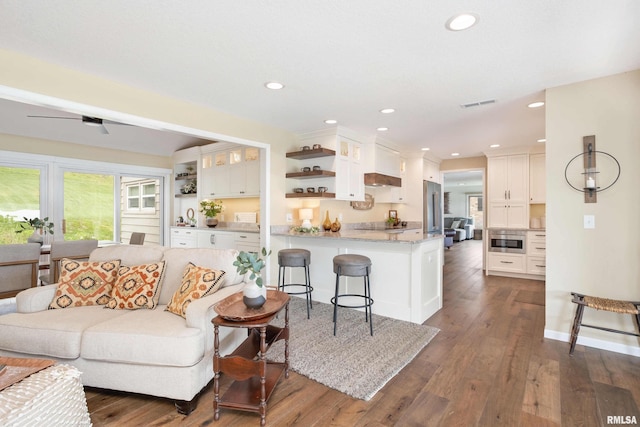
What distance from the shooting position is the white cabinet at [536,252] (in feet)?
17.8

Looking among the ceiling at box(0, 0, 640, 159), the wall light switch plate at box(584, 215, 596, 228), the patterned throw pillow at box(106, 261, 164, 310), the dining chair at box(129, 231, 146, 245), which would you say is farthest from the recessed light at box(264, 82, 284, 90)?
the dining chair at box(129, 231, 146, 245)

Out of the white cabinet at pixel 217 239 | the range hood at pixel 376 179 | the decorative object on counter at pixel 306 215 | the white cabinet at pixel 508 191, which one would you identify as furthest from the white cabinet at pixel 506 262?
the white cabinet at pixel 217 239

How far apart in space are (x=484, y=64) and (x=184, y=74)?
8.32 ft

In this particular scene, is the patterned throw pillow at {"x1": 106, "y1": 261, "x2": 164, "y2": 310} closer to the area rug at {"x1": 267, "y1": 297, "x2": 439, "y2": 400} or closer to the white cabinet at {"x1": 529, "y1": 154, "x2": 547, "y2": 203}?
the area rug at {"x1": 267, "y1": 297, "x2": 439, "y2": 400}

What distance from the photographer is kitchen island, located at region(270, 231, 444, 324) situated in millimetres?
3344

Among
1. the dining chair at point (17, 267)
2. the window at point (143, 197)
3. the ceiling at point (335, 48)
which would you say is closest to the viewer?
the ceiling at point (335, 48)

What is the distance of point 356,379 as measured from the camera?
2.22 m

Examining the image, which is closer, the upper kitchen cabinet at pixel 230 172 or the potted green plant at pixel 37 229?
the potted green plant at pixel 37 229

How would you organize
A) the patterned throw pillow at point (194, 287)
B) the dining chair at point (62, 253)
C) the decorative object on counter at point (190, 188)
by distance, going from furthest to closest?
the decorative object on counter at point (190, 188) < the dining chair at point (62, 253) < the patterned throw pillow at point (194, 287)

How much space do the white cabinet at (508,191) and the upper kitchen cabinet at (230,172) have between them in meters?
4.49

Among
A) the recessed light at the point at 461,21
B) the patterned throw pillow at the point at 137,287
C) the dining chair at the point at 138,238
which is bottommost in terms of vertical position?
the patterned throw pillow at the point at 137,287

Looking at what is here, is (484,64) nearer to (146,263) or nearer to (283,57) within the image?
(283,57)

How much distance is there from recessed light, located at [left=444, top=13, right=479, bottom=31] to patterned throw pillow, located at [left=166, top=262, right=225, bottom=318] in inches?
92.4

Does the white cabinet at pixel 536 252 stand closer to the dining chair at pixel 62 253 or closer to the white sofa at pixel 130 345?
the white sofa at pixel 130 345
